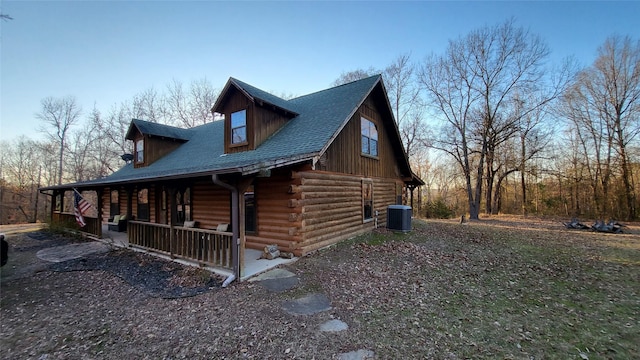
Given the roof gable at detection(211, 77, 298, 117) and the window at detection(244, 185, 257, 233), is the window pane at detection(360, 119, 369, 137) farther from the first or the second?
the window at detection(244, 185, 257, 233)

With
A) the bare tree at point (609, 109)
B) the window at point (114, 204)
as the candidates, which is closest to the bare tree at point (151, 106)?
the window at point (114, 204)

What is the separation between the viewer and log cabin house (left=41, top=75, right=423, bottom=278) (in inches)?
271

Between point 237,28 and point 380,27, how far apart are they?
6437 millimetres

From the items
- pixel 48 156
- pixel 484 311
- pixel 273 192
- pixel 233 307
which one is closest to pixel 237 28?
pixel 273 192

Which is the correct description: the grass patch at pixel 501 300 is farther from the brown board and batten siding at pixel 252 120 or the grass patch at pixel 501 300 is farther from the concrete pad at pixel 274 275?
the brown board and batten siding at pixel 252 120

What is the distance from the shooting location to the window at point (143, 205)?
43.9 feet

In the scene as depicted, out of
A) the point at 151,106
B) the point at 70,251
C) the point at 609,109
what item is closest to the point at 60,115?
the point at 151,106

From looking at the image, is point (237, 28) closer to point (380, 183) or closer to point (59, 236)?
point (380, 183)

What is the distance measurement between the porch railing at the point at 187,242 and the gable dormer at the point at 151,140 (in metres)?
6.90

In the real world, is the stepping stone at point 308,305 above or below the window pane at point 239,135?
below

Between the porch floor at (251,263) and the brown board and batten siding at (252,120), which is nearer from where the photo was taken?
the porch floor at (251,263)

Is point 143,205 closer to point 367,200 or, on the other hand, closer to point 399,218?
point 367,200

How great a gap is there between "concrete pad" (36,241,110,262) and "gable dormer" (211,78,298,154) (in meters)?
5.86

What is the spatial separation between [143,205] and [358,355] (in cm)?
1425
